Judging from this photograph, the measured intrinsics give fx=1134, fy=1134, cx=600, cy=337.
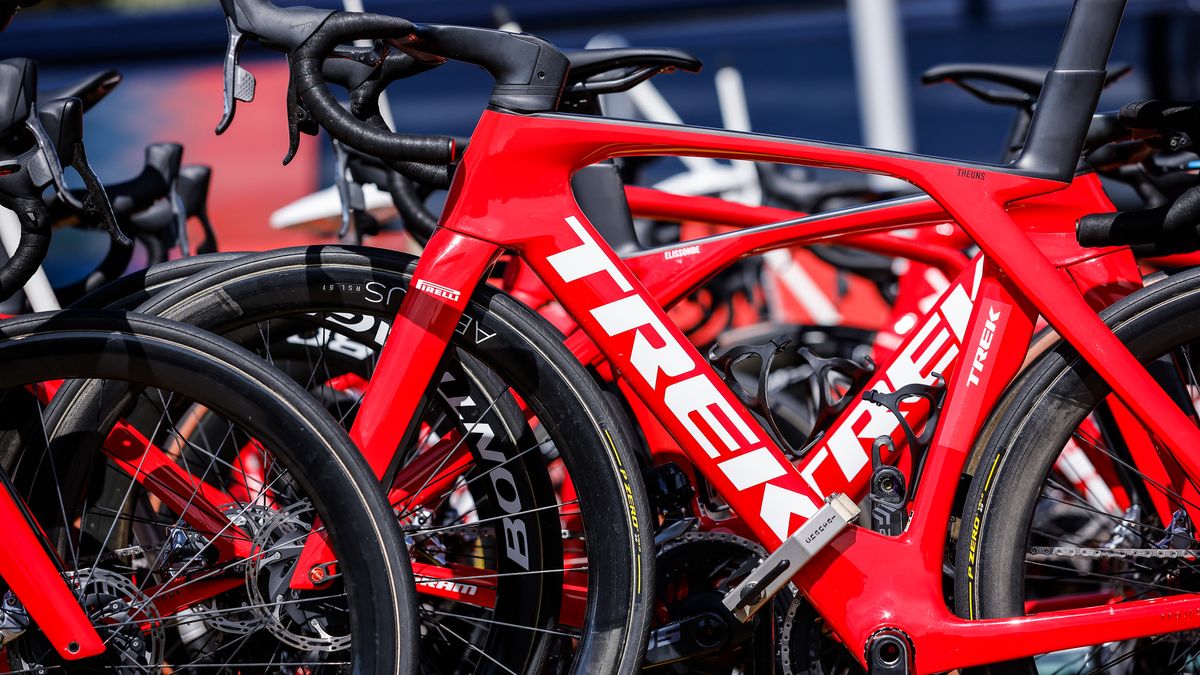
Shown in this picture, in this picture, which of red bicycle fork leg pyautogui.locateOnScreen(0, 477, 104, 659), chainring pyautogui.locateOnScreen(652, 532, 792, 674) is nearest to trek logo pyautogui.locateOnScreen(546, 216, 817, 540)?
chainring pyautogui.locateOnScreen(652, 532, 792, 674)

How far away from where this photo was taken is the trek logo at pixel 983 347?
5.90 ft

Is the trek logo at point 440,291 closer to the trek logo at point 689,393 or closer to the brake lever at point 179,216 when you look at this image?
the trek logo at point 689,393

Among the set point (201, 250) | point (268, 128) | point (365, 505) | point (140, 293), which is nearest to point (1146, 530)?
point (365, 505)

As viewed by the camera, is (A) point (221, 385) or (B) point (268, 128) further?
(B) point (268, 128)

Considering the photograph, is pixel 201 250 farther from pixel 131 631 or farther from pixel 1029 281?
pixel 1029 281

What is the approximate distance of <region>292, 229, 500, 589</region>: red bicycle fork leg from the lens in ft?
5.58

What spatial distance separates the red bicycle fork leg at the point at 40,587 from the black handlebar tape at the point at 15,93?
1.74ft

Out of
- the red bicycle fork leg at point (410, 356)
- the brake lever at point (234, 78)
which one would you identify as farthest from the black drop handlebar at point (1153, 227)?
the brake lever at point (234, 78)

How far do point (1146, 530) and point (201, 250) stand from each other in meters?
2.27

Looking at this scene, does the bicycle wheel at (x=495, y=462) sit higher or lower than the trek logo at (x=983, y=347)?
lower

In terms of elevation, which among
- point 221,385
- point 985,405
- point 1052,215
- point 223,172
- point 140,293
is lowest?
point 221,385

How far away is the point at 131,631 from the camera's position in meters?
1.73

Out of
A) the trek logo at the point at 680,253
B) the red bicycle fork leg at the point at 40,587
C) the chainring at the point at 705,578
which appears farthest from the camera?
the trek logo at the point at 680,253

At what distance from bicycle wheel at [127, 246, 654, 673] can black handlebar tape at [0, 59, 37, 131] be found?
326 millimetres
